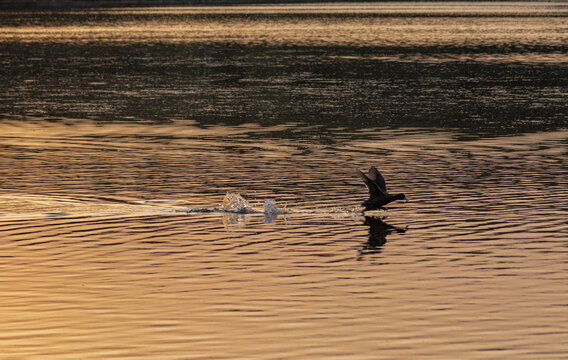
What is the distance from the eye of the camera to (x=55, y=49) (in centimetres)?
11819

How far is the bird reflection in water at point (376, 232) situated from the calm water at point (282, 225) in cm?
11

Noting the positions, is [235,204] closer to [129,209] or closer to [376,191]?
[129,209]

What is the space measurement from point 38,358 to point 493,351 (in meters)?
7.46

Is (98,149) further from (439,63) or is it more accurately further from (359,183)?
(439,63)

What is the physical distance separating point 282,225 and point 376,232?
2456 millimetres

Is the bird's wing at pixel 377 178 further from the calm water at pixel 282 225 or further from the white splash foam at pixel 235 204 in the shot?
the white splash foam at pixel 235 204

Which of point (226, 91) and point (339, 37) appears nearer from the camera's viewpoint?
point (226, 91)

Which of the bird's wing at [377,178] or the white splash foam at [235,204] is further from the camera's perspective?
the white splash foam at [235,204]

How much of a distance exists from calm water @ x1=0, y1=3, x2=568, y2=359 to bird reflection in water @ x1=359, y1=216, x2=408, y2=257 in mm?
107

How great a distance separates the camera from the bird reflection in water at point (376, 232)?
86.9 feet

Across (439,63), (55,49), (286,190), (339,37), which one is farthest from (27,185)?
(339,37)

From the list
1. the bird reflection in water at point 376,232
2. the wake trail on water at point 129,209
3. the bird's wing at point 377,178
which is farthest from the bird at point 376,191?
the wake trail on water at point 129,209

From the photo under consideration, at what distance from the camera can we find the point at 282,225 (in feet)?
95.5

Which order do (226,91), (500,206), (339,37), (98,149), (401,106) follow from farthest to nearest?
(339,37)
(226,91)
(401,106)
(98,149)
(500,206)
